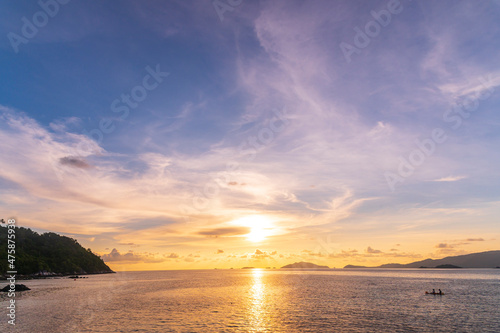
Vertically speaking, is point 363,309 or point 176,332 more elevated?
point 176,332

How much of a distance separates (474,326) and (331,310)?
27.3 meters

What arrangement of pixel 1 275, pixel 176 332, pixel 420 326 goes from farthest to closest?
pixel 1 275, pixel 420 326, pixel 176 332

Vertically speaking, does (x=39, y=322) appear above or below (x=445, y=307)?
above

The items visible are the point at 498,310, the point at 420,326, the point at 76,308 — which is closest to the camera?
the point at 420,326

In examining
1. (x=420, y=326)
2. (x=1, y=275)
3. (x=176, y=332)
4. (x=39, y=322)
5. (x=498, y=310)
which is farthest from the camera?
(x=1, y=275)

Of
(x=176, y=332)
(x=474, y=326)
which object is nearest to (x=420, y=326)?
(x=474, y=326)

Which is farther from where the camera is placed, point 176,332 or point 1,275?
point 1,275

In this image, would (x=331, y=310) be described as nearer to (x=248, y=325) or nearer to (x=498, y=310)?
(x=248, y=325)

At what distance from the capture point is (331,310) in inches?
2662

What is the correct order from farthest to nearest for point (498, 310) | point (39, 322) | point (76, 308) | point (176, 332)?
1. point (76, 308)
2. point (498, 310)
3. point (39, 322)
4. point (176, 332)

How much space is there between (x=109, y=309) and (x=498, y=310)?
308ft

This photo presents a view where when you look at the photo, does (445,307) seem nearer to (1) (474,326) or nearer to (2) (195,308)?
(1) (474,326)

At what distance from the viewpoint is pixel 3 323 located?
5228 cm

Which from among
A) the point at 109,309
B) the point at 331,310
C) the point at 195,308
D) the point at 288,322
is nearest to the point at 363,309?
the point at 331,310
